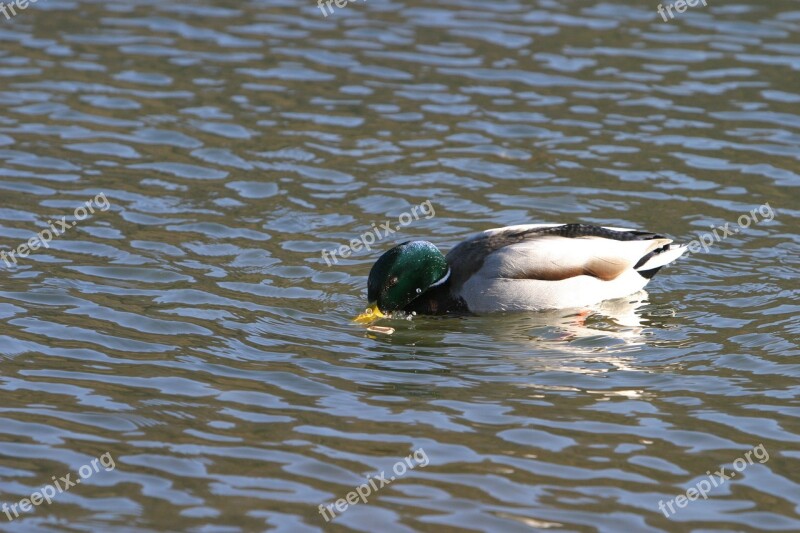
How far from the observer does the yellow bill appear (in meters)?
9.70

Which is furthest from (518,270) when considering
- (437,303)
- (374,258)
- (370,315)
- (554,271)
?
(374,258)

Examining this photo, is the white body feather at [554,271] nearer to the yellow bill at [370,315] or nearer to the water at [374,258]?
the water at [374,258]

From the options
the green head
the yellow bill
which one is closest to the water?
the yellow bill

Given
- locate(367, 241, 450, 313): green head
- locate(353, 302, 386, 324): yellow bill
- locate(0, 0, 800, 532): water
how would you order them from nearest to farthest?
locate(0, 0, 800, 532): water → locate(353, 302, 386, 324): yellow bill → locate(367, 241, 450, 313): green head

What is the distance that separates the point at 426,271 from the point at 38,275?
3.06 metres

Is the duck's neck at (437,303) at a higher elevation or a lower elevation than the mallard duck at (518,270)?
lower

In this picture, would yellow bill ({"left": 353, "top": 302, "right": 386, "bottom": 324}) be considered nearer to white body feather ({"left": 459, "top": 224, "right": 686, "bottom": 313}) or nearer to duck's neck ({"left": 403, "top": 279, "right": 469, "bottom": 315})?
duck's neck ({"left": 403, "top": 279, "right": 469, "bottom": 315})

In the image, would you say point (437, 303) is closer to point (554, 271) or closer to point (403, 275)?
point (403, 275)

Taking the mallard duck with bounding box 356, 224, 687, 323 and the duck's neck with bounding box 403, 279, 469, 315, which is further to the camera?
the duck's neck with bounding box 403, 279, 469, 315

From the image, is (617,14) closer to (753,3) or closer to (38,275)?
(753,3)

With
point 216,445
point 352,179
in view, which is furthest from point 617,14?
point 216,445

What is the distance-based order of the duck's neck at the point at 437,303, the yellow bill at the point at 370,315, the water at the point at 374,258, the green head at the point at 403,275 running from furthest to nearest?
the duck's neck at the point at 437,303 → the green head at the point at 403,275 → the yellow bill at the point at 370,315 → the water at the point at 374,258

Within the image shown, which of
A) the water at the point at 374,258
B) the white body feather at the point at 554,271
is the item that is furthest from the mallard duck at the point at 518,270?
the water at the point at 374,258

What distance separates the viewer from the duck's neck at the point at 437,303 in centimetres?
1014
